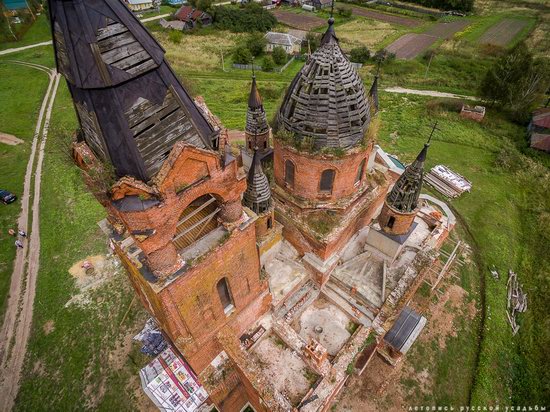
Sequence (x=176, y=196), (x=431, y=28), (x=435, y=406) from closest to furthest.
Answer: (x=176, y=196) < (x=435, y=406) < (x=431, y=28)

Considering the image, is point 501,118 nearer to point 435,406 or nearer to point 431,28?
point 435,406

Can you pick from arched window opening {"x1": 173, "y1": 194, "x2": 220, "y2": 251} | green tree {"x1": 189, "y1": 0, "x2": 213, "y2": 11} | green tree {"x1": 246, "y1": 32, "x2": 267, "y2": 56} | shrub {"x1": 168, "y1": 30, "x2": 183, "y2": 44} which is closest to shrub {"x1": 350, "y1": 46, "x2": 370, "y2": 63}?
green tree {"x1": 246, "y1": 32, "x2": 267, "y2": 56}

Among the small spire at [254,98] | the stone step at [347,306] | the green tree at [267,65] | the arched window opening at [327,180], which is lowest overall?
the stone step at [347,306]

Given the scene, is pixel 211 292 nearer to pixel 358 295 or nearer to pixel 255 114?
pixel 358 295

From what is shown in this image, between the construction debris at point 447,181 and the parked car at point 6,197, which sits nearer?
the construction debris at point 447,181

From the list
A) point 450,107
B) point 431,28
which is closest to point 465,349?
point 450,107

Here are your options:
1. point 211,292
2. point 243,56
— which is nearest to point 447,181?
point 211,292

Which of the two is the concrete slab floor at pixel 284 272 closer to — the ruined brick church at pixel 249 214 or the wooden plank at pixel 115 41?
the ruined brick church at pixel 249 214

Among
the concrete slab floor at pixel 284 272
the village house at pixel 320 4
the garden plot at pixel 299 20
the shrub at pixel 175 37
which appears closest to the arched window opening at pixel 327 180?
the concrete slab floor at pixel 284 272
